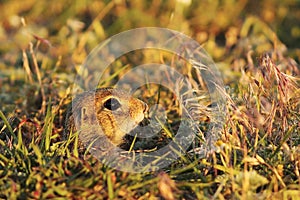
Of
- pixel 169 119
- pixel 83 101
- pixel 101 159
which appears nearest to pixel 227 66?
pixel 169 119

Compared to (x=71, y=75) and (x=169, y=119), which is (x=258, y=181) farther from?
(x=71, y=75)

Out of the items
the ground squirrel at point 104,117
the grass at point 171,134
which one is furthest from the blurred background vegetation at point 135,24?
the ground squirrel at point 104,117

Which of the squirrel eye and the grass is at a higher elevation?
the squirrel eye

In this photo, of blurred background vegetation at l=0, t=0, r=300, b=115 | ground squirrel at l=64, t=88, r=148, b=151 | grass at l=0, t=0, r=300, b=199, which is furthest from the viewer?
blurred background vegetation at l=0, t=0, r=300, b=115

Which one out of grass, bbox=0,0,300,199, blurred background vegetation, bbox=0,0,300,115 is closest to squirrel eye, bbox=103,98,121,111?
grass, bbox=0,0,300,199

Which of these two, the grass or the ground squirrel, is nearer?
the grass

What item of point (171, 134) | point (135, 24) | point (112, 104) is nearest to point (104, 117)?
point (112, 104)

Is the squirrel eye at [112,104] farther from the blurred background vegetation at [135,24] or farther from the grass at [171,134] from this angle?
the blurred background vegetation at [135,24]

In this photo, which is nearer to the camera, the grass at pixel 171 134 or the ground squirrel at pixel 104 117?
the grass at pixel 171 134

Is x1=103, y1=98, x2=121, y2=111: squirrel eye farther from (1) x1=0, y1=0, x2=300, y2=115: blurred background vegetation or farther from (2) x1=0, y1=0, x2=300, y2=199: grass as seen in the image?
(1) x1=0, y1=0, x2=300, y2=115: blurred background vegetation

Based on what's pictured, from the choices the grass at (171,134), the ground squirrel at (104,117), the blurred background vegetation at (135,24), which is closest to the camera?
the grass at (171,134)
